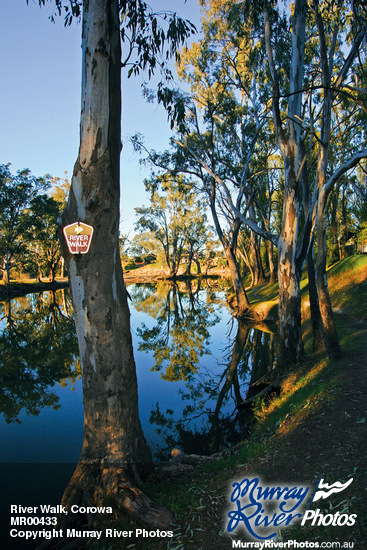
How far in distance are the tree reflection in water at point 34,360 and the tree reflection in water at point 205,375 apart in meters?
2.65

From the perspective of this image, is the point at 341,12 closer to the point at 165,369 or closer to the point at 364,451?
the point at 364,451

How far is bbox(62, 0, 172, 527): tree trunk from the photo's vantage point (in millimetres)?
3248

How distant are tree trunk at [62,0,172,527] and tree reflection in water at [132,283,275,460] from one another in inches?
106

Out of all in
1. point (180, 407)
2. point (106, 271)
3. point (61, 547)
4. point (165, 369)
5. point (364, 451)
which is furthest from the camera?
point (165, 369)

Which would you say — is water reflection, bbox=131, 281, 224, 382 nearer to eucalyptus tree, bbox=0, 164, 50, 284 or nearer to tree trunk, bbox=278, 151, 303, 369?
tree trunk, bbox=278, 151, 303, 369

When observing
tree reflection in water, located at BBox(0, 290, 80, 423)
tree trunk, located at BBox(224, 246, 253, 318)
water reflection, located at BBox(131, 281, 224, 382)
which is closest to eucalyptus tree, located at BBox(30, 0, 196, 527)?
tree reflection in water, located at BBox(0, 290, 80, 423)

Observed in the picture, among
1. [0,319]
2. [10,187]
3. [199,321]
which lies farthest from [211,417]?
[10,187]

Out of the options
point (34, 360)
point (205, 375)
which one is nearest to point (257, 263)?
point (205, 375)

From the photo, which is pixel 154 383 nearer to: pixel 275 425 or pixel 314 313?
pixel 314 313

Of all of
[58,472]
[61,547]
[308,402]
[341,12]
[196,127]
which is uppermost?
[196,127]

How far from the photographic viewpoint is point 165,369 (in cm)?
990

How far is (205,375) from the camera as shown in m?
9.26

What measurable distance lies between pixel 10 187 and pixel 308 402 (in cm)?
2990

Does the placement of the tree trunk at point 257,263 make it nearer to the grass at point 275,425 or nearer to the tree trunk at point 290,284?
the grass at point 275,425
